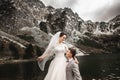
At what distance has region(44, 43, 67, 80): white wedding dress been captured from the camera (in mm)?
16438

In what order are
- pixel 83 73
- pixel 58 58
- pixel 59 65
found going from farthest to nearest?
pixel 83 73 → pixel 58 58 → pixel 59 65

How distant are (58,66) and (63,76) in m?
0.60

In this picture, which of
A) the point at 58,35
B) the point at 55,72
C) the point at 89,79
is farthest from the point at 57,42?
the point at 89,79

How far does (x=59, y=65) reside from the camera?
1644 centimetres

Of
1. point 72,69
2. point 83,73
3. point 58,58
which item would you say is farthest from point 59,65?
point 83,73

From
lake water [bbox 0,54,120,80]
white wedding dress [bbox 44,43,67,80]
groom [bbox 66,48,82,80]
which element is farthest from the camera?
lake water [bbox 0,54,120,80]

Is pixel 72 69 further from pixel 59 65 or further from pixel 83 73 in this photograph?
pixel 83 73

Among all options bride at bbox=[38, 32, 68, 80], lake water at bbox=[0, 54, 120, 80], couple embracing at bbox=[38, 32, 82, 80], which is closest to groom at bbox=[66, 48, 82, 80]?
couple embracing at bbox=[38, 32, 82, 80]

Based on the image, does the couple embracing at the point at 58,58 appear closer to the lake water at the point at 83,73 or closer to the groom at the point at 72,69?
A: the groom at the point at 72,69

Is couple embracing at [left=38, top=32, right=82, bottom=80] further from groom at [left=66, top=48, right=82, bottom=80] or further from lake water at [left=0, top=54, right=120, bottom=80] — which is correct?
lake water at [left=0, top=54, right=120, bottom=80]

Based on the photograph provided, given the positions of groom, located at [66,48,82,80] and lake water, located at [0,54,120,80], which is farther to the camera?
lake water, located at [0,54,120,80]

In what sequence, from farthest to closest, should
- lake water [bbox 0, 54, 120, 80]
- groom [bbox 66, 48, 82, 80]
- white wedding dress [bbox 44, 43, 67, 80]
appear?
lake water [bbox 0, 54, 120, 80] → white wedding dress [bbox 44, 43, 67, 80] → groom [bbox 66, 48, 82, 80]

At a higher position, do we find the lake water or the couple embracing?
the couple embracing

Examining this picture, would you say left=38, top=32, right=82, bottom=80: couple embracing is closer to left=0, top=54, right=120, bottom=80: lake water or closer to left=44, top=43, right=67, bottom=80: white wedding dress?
left=44, top=43, right=67, bottom=80: white wedding dress
